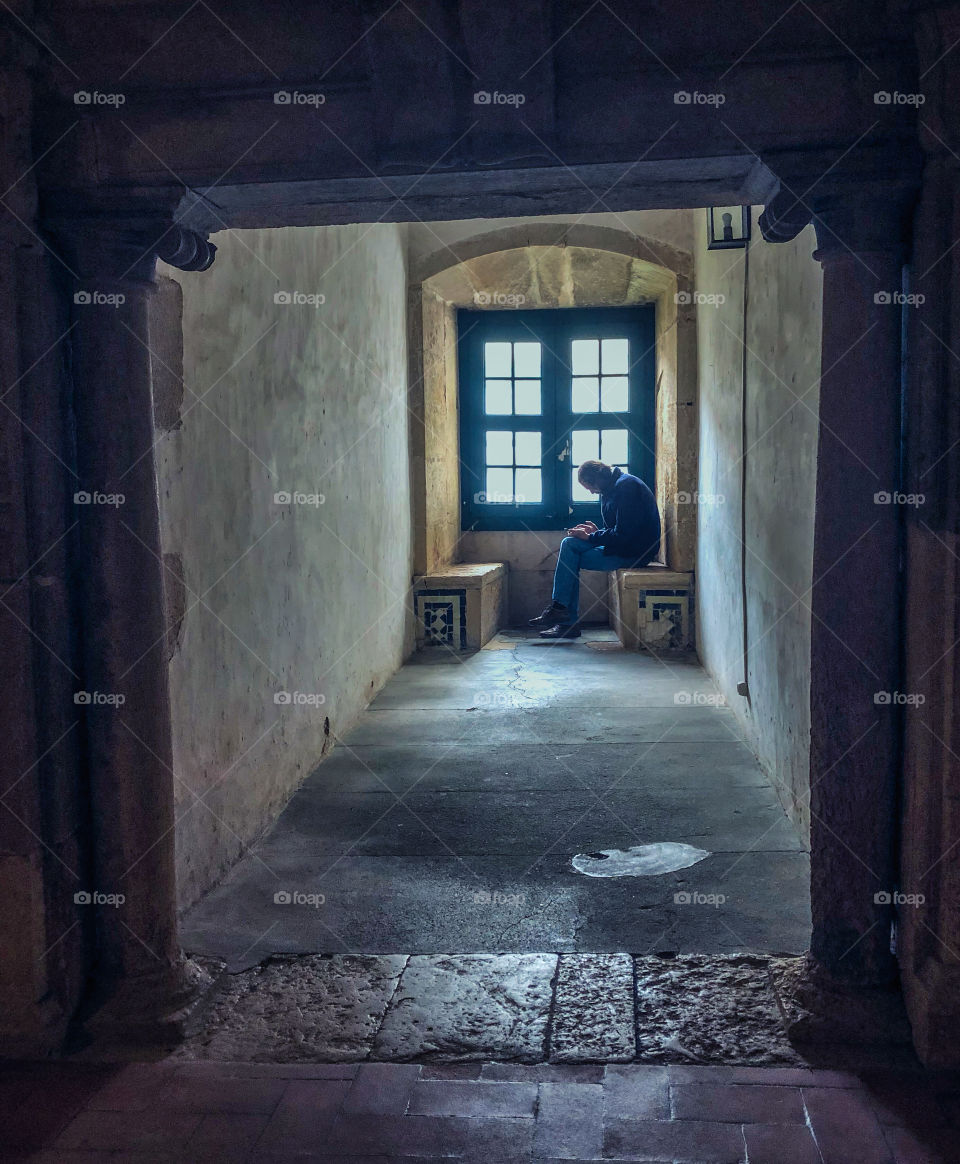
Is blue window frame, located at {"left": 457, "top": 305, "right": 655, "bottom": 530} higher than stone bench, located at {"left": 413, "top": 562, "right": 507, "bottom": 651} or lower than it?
higher

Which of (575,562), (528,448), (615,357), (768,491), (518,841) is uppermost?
(615,357)

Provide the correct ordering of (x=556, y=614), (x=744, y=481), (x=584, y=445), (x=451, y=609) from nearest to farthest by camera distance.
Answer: (x=744, y=481)
(x=451, y=609)
(x=556, y=614)
(x=584, y=445)

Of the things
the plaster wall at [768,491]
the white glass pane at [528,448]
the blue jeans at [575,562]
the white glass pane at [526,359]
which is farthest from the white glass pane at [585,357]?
the plaster wall at [768,491]

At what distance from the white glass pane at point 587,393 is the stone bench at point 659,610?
79.1 inches

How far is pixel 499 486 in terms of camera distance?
8617mm

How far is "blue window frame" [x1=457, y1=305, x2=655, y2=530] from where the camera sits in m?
8.38

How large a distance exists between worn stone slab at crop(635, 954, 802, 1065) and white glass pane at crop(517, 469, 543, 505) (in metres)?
6.35

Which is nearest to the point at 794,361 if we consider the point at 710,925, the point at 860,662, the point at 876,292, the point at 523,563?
the point at 876,292

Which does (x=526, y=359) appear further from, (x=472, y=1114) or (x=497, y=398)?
(x=472, y=1114)

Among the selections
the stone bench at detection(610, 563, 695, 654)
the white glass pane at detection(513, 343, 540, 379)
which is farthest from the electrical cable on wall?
the white glass pane at detection(513, 343, 540, 379)

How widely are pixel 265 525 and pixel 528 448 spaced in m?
5.18

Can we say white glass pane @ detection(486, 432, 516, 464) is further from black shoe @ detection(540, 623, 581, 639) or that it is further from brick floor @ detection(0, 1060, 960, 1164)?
brick floor @ detection(0, 1060, 960, 1164)

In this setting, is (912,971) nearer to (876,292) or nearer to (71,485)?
(876,292)

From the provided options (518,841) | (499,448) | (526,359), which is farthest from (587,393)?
(518,841)
